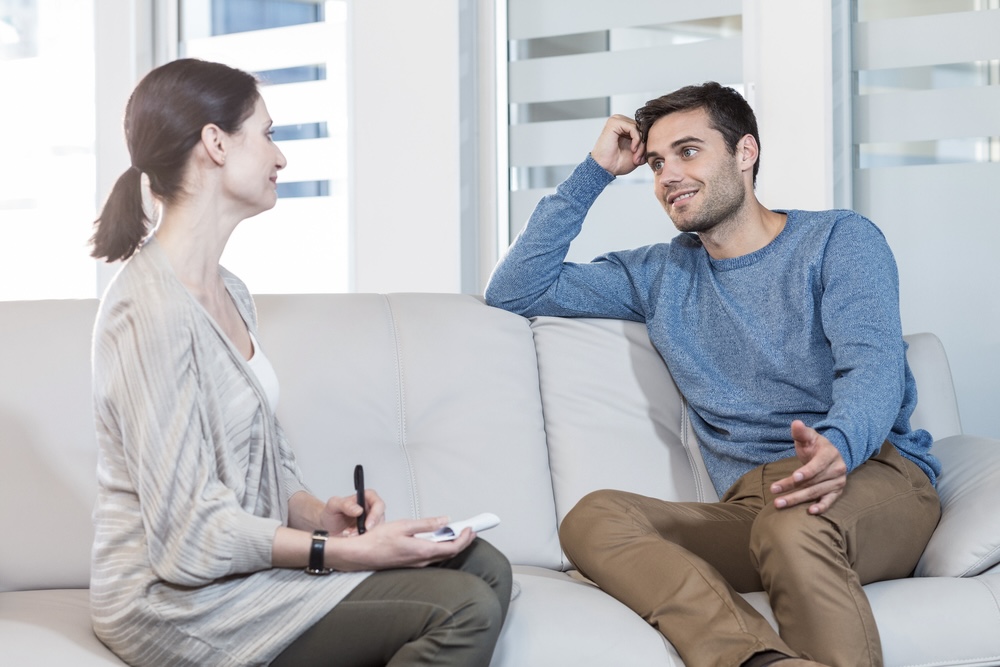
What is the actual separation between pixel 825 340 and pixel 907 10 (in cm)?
143

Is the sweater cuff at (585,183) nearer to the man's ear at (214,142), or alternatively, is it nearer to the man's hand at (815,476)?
the man's hand at (815,476)

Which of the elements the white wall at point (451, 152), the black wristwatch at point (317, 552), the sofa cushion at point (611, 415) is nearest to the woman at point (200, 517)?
the black wristwatch at point (317, 552)

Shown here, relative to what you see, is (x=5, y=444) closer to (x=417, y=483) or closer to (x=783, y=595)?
(x=417, y=483)

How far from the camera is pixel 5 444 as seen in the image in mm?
1814

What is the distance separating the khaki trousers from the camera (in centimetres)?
152

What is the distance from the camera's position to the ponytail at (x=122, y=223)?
1435mm

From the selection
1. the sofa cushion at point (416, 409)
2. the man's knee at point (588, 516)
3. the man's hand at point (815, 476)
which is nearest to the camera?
the man's hand at point (815, 476)

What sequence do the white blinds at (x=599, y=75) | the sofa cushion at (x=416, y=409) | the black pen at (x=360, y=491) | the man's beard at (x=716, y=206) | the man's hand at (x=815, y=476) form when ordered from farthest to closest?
the white blinds at (x=599, y=75) → the man's beard at (x=716, y=206) → the sofa cushion at (x=416, y=409) → the man's hand at (x=815, y=476) → the black pen at (x=360, y=491)

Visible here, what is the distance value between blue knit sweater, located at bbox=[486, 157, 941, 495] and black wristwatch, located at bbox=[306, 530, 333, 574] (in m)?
0.85

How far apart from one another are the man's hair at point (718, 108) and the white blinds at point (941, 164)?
939 mm

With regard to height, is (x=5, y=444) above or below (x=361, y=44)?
below

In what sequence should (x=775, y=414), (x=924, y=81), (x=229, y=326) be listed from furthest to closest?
(x=924, y=81), (x=775, y=414), (x=229, y=326)

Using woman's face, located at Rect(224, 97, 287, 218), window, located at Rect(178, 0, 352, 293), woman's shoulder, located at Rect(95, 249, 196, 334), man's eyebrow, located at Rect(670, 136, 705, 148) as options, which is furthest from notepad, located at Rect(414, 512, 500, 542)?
window, located at Rect(178, 0, 352, 293)

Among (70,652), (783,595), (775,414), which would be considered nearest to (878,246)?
(775,414)
